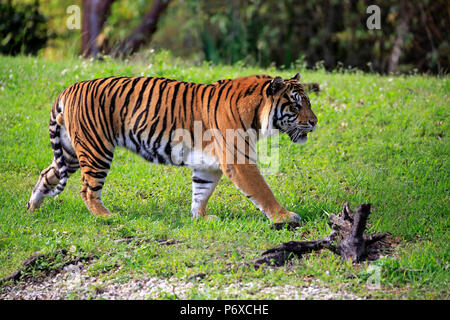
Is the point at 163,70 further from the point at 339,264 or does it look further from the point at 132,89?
the point at 339,264

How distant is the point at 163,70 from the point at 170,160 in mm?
4095

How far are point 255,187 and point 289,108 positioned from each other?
2.89 feet

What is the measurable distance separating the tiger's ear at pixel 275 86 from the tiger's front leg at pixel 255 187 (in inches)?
30.0

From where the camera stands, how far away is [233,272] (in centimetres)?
485

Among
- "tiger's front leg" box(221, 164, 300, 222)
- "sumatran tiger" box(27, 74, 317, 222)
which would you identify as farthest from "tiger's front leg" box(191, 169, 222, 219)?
"tiger's front leg" box(221, 164, 300, 222)

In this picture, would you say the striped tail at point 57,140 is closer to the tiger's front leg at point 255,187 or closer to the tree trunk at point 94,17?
the tiger's front leg at point 255,187

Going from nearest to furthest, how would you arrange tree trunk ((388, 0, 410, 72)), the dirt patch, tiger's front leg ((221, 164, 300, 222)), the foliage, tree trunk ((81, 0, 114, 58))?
1. the dirt patch
2. tiger's front leg ((221, 164, 300, 222))
3. the foliage
4. tree trunk ((388, 0, 410, 72))
5. tree trunk ((81, 0, 114, 58))

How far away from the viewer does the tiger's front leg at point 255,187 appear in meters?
5.75

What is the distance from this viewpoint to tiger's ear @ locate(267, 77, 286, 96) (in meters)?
5.77

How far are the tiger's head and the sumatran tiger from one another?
0.03 ft

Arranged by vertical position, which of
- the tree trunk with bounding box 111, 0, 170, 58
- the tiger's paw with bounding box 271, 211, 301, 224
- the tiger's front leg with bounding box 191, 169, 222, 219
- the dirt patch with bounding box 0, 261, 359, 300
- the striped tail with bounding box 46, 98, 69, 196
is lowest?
the dirt patch with bounding box 0, 261, 359, 300

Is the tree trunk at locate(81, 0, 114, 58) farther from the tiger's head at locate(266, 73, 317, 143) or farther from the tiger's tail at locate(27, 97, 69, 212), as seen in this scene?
the tiger's head at locate(266, 73, 317, 143)

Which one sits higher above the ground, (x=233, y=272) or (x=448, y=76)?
(x=448, y=76)
